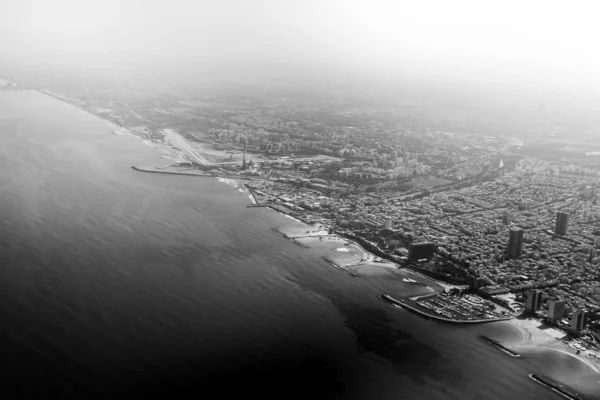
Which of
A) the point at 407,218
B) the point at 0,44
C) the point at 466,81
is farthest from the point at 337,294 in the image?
the point at 0,44

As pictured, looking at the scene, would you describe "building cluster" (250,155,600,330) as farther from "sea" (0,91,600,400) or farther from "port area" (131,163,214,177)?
"port area" (131,163,214,177)

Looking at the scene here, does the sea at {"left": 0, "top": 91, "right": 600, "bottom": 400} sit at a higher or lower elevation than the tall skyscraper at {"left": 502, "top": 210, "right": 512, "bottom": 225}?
lower

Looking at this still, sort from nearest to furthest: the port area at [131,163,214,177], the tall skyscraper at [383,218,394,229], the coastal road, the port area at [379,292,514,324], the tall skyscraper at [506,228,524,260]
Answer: the port area at [379,292,514,324]
the tall skyscraper at [506,228,524,260]
the tall skyscraper at [383,218,394,229]
the port area at [131,163,214,177]
the coastal road

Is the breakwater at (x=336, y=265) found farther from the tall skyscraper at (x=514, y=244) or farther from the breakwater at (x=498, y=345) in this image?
the tall skyscraper at (x=514, y=244)

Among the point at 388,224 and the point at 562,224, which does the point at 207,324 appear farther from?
the point at 562,224

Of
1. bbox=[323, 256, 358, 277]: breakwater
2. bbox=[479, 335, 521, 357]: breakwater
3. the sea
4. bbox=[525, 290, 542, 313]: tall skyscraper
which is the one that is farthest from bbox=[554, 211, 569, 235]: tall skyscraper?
bbox=[479, 335, 521, 357]: breakwater

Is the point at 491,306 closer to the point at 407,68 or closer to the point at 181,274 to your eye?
the point at 181,274
